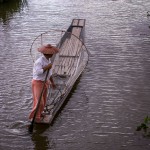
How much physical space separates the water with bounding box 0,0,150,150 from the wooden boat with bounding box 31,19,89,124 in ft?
0.96

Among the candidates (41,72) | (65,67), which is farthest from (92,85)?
(41,72)

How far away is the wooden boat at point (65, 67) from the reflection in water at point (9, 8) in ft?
14.4

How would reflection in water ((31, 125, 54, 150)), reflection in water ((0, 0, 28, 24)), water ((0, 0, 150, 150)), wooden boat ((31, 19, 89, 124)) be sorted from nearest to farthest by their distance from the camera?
1. reflection in water ((31, 125, 54, 150))
2. water ((0, 0, 150, 150))
3. wooden boat ((31, 19, 89, 124))
4. reflection in water ((0, 0, 28, 24))

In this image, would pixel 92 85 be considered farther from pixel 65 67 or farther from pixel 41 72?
pixel 41 72

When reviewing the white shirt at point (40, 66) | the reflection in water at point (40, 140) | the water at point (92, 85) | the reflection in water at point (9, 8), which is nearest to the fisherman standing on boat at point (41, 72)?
the white shirt at point (40, 66)

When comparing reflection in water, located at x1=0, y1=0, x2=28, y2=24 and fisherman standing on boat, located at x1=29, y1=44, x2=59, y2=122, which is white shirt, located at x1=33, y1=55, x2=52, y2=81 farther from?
reflection in water, located at x1=0, y1=0, x2=28, y2=24

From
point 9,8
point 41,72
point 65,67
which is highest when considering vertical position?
point 41,72

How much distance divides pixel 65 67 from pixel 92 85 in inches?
37.7

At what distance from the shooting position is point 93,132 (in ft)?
24.6

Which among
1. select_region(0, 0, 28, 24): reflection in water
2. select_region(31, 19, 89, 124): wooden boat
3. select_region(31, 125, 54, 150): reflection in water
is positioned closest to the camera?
select_region(31, 125, 54, 150): reflection in water

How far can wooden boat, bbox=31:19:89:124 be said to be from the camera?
795cm

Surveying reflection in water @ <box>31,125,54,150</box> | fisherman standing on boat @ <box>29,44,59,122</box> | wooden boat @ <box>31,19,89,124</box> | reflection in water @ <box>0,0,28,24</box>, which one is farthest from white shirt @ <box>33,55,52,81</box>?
reflection in water @ <box>0,0,28,24</box>

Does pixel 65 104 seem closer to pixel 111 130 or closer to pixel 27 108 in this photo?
pixel 27 108

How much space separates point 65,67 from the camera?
10008 millimetres
